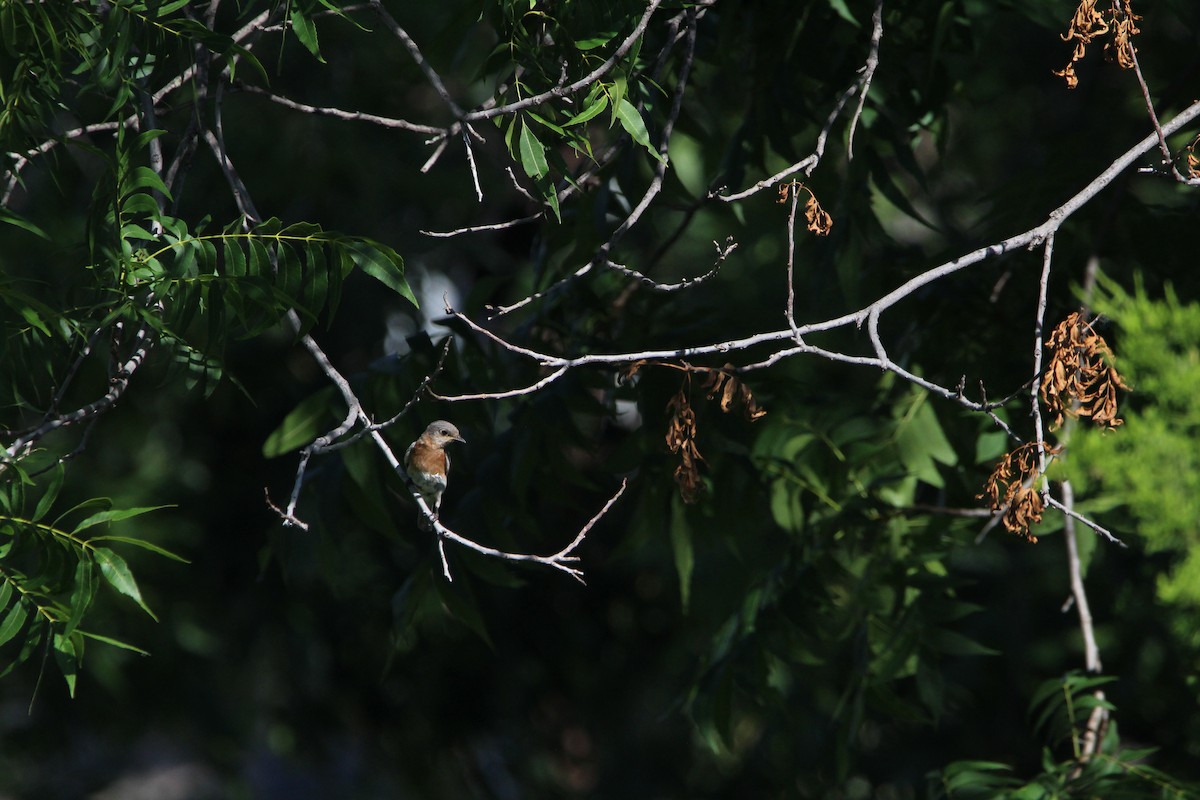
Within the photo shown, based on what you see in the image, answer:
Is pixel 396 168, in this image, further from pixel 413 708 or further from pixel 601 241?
pixel 601 241

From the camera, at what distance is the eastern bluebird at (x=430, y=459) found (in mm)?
3512

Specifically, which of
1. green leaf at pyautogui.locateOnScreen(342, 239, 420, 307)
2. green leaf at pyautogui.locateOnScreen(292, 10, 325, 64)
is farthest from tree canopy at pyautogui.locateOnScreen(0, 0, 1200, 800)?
green leaf at pyautogui.locateOnScreen(292, 10, 325, 64)

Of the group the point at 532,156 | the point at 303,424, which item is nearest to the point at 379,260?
the point at 532,156

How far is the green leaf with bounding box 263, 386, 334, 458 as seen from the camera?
12.9ft

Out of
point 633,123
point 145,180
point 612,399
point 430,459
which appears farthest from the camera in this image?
point 612,399

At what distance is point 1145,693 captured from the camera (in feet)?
18.5

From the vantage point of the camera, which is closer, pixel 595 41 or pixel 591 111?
pixel 591 111

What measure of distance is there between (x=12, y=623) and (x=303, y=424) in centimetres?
135

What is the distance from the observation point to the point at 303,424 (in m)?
3.96

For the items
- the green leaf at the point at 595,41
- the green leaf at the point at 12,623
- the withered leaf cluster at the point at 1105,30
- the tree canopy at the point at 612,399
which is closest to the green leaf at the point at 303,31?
the tree canopy at the point at 612,399

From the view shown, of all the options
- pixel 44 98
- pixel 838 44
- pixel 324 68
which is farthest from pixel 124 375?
pixel 324 68

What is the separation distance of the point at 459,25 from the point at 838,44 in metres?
1.39

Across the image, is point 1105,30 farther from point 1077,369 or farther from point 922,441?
point 922,441

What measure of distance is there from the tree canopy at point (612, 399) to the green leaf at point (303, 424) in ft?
0.06
